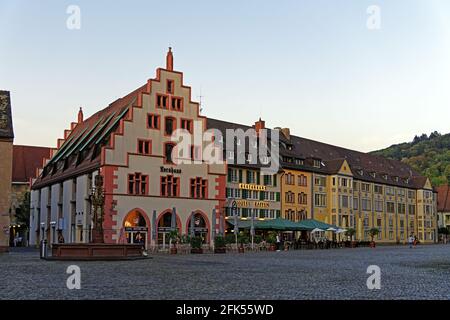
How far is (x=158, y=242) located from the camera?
5328 cm

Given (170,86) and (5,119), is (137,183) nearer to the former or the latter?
(170,86)

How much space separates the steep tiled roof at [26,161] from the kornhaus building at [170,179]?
15.9 m

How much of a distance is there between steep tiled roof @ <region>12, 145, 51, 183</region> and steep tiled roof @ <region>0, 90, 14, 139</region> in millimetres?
38307

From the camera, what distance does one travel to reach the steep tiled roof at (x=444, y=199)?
12682 centimetres

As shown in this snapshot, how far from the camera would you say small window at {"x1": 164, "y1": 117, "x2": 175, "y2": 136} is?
2172 inches

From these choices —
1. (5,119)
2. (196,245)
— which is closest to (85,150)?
(5,119)

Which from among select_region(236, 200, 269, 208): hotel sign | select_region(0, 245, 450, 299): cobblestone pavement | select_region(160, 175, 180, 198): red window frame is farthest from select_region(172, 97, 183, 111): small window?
select_region(0, 245, 450, 299): cobblestone pavement

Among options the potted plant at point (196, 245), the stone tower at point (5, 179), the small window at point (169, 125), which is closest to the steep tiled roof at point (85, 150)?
the small window at point (169, 125)

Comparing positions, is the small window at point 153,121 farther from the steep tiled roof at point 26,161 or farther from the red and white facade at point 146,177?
the steep tiled roof at point 26,161

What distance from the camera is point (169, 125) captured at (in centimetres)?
5544

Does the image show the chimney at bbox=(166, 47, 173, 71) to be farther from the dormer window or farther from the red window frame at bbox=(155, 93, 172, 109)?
the dormer window
